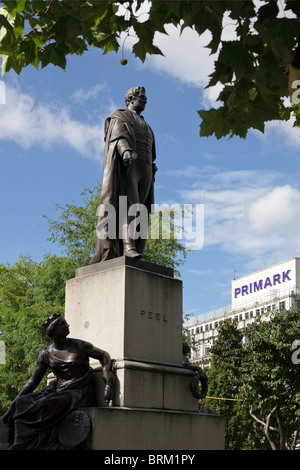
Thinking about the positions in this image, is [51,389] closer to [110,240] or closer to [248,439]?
[110,240]

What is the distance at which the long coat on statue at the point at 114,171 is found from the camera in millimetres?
9039

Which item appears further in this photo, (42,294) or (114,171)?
(42,294)

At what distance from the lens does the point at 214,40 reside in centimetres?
543

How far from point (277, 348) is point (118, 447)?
26.5m

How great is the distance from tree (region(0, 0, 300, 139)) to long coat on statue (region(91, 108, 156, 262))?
Result: 7.17 ft

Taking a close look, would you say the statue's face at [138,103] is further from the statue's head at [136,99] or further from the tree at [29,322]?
the tree at [29,322]

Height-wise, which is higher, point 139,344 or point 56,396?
point 139,344

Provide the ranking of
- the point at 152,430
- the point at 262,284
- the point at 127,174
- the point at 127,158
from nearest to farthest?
the point at 152,430
the point at 127,158
the point at 127,174
the point at 262,284

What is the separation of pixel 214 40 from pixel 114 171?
4045 mm

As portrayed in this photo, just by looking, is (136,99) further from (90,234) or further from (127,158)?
(90,234)
